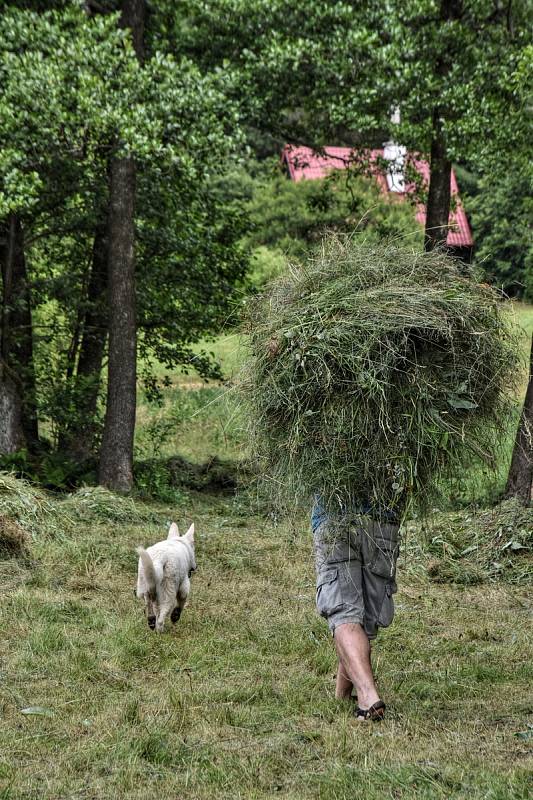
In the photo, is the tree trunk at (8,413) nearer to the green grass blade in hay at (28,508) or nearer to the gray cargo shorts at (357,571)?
the green grass blade in hay at (28,508)

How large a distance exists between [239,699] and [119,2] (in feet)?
35.8

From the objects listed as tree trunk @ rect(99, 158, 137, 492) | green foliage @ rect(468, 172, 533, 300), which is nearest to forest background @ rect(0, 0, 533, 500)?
tree trunk @ rect(99, 158, 137, 492)

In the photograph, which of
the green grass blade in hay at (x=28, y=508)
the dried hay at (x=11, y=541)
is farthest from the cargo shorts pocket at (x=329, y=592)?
the green grass blade in hay at (x=28, y=508)

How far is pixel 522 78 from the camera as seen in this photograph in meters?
10.5

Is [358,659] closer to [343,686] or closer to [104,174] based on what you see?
[343,686]

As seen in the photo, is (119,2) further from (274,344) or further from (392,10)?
(274,344)

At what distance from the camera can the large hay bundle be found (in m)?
4.52

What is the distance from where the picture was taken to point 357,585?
15.8 feet

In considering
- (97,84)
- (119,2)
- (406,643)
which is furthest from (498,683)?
(119,2)

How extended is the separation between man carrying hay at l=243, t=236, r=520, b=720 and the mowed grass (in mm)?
487

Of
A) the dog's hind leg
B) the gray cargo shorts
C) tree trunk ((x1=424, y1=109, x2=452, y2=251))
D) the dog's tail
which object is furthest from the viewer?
tree trunk ((x1=424, y1=109, x2=452, y2=251))

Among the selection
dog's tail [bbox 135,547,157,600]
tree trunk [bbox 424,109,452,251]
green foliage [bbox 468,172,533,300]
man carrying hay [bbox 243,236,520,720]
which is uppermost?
green foliage [bbox 468,172,533,300]

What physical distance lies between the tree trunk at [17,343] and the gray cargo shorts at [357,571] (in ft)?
29.8

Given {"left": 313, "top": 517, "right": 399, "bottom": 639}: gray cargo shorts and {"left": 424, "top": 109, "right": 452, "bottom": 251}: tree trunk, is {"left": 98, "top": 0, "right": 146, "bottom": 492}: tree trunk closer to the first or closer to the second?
{"left": 424, "top": 109, "right": 452, "bottom": 251}: tree trunk
